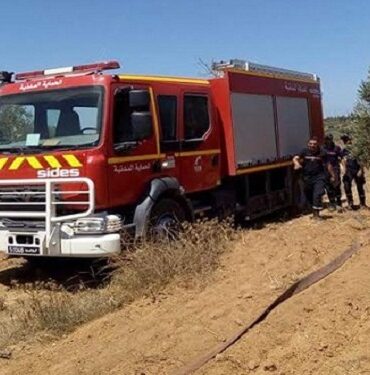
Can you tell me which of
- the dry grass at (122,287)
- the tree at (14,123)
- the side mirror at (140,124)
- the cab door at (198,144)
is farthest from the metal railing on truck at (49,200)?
the cab door at (198,144)

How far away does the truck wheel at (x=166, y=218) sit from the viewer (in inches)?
346

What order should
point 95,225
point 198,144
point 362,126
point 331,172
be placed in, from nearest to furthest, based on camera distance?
point 95,225, point 198,144, point 331,172, point 362,126

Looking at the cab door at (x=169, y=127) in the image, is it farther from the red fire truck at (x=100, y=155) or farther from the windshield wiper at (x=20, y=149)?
the windshield wiper at (x=20, y=149)

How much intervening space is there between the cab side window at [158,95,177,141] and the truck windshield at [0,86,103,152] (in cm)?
122

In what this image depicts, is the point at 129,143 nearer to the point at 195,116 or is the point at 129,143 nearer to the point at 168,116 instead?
the point at 168,116

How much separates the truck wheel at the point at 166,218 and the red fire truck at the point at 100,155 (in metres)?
0.02

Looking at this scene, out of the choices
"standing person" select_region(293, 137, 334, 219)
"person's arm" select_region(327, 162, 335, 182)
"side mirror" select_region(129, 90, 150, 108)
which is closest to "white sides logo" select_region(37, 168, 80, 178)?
"side mirror" select_region(129, 90, 150, 108)

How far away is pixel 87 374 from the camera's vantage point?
5.07 meters

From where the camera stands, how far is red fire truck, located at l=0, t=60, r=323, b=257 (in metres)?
8.15

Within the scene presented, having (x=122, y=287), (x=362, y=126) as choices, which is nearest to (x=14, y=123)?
(x=122, y=287)

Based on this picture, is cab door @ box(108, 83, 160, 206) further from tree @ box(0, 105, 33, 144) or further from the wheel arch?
tree @ box(0, 105, 33, 144)

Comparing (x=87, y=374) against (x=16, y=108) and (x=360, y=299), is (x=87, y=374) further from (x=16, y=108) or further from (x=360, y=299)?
(x=16, y=108)

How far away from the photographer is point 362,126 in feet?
93.6

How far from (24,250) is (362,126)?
22.7 meters
